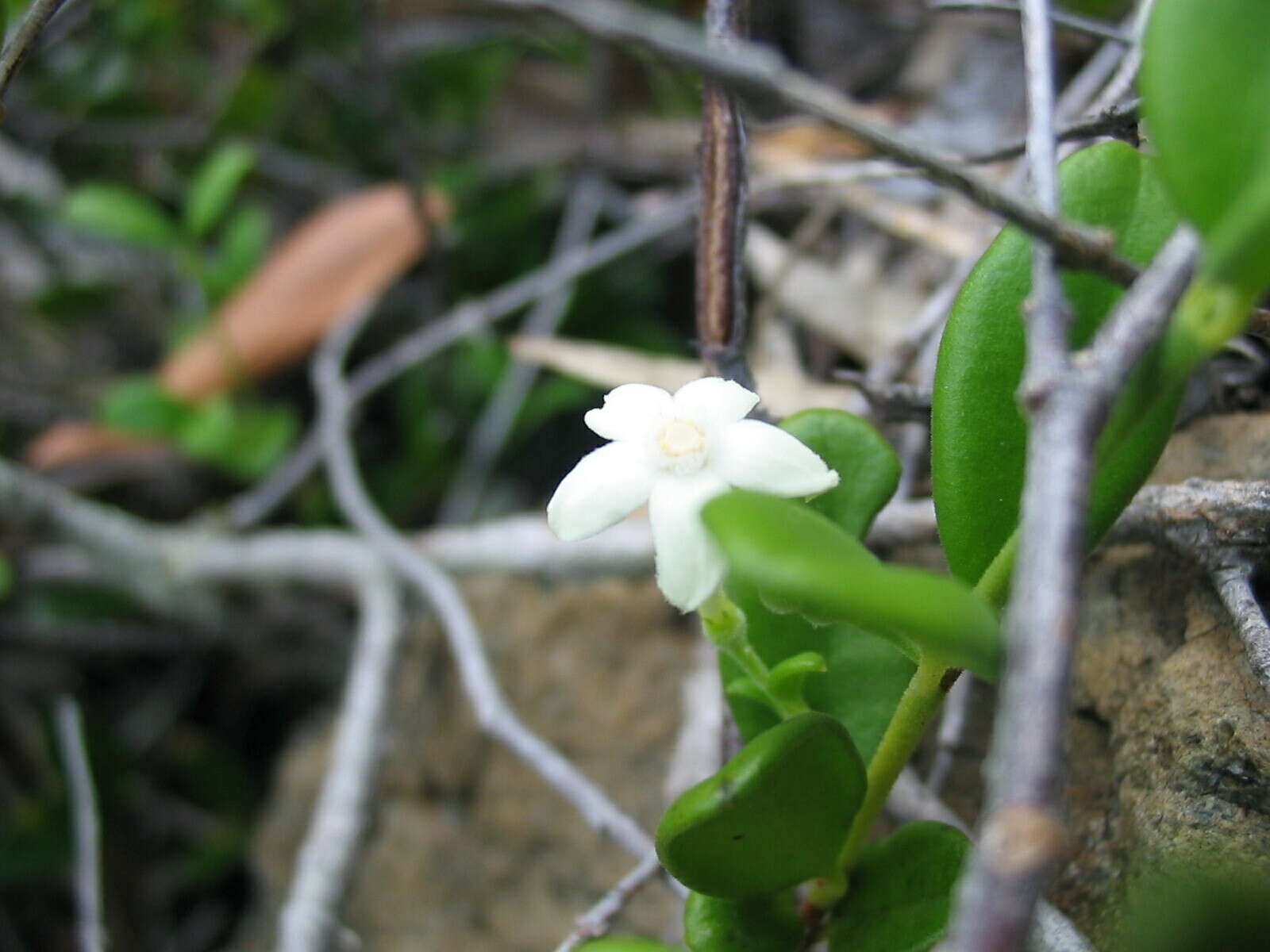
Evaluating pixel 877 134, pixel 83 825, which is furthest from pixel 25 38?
pixel 83 825

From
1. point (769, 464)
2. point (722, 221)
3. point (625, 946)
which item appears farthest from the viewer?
point (722, 221)

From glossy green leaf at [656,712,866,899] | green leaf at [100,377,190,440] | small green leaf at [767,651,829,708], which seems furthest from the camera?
green leaf at [100,377,190,440]

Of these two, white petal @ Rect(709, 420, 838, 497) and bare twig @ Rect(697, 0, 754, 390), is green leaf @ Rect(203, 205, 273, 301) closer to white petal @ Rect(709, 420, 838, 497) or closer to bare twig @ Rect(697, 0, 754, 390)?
bare twig @ Rect(697, 0, 754, 390)

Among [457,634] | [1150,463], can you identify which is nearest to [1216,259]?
[1150,463]

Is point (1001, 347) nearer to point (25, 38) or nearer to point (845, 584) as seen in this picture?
point (845, 584)

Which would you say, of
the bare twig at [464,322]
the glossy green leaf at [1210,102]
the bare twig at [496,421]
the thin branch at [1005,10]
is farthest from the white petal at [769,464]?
the bare twig at [496,421]

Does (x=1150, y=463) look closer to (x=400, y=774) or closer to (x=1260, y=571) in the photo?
(x=1260, y=571)

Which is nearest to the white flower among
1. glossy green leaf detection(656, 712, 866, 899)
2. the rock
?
glossy green leaf detection(656, 712, 866, 899)
